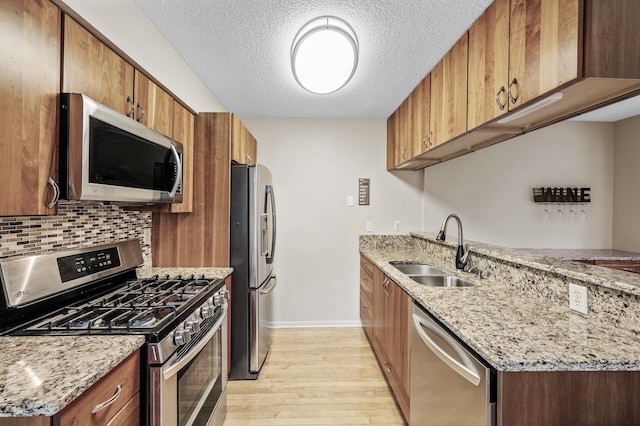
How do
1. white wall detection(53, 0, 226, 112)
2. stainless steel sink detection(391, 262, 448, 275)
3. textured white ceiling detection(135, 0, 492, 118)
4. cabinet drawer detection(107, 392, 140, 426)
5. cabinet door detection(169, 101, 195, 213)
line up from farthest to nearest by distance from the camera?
1. stainless steel sink detection(391, 262, 448, 275)
2. cabinet door detection(169, 101, 195, 213)
3. textured white ceiling detection(135, 0, 492, 118)
4. white wall detection(53, 0, 226, 112)
5. cabinet drawer detection(107, 392, 140, 426)

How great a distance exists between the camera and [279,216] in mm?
3643

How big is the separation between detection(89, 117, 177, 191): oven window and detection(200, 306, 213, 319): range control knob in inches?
26.3

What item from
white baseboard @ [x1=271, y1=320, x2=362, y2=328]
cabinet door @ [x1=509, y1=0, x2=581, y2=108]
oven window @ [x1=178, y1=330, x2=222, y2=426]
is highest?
cabinet door @ [x1=509, y1=0, x2=581, y2=108]

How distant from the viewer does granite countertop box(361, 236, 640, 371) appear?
0.93m

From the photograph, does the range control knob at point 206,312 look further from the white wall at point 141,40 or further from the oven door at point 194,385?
the white wall at point 141,40

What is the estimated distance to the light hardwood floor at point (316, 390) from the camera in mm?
2070

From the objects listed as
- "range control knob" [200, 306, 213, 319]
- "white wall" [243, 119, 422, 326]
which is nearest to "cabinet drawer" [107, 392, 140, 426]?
"range control knob" [200, 306, 213, 319]

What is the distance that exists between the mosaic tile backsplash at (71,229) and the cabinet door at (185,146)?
320mm

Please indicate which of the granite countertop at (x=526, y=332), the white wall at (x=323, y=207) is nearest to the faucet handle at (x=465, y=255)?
the granite countertop at (x=526, y=332)

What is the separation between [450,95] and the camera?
1.99 meters

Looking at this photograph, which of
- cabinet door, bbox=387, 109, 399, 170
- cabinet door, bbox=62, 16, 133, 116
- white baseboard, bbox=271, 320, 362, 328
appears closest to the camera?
cabinet door, bbox=62, 16, 133, 116

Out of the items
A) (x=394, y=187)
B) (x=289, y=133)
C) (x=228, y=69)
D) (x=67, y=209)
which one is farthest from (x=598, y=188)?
(x=67, y=209)

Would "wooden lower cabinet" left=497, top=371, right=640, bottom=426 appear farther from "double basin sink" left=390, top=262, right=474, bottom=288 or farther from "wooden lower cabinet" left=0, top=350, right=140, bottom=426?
"wooden lower cabinet" left=0, top=350, right=140, bottom=426

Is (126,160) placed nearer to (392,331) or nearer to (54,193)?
(54,193)
